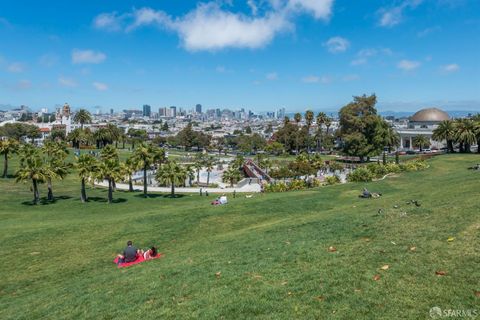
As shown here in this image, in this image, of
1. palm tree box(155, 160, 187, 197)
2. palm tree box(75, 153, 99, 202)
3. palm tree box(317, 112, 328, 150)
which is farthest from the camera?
palm tree box(317, 112, 328, 150)

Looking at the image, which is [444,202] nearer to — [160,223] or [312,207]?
[312,207]

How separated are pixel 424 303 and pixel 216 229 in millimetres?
16055

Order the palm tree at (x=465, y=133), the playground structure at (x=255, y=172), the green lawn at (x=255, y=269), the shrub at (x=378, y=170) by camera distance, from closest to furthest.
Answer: the green lawn at (x=255, y=269), the shrub at (x=378, y=170), the playground structure at (x=255, y=172), the palm tree at (x=465, y=133)

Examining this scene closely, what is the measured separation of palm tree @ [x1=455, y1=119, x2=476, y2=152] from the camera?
72.6 meters

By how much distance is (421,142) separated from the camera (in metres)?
110

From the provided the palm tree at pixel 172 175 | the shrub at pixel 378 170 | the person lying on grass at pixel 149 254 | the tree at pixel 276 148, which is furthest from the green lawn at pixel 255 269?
the tree at pixel 276 148

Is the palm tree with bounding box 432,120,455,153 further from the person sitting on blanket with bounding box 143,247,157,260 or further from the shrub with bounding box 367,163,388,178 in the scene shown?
the person sitting on blanket with bounding box 143,247,157,260

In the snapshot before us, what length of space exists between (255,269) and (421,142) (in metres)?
110

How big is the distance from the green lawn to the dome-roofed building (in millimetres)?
107564

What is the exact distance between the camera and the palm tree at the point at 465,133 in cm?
7262

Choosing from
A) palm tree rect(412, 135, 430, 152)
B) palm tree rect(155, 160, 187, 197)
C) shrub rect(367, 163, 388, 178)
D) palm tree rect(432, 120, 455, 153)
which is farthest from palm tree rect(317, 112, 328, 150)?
palm tree rect(155, 160, 187, 197)

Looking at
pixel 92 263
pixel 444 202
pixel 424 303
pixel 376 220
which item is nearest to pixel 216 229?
pixel 92 263

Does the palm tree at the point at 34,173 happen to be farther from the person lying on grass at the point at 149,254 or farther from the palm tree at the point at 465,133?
the palm tree at the point at 465,133

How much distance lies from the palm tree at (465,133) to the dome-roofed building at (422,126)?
1623 inches
